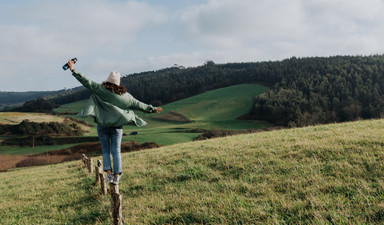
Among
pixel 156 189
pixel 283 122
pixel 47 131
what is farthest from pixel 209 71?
pixel 156 189

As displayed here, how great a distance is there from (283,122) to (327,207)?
7944 cm

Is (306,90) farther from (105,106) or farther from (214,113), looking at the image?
(105,106)

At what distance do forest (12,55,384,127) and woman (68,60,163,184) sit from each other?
66797 mm

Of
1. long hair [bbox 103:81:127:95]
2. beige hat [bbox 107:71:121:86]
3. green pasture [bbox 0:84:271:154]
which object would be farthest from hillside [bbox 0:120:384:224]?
green pasture [bbox 0:84:271:154]

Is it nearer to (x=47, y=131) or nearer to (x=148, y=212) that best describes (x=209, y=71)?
(x=47, y=131)

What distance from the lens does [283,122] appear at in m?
79.0

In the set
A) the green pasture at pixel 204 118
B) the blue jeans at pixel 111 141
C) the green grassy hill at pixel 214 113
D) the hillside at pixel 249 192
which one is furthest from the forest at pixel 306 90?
the blue jeans at pixel 111 141

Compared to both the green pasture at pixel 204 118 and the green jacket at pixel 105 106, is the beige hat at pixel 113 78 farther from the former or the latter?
the green pasture at pixel 204 118

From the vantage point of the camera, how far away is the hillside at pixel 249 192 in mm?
4776

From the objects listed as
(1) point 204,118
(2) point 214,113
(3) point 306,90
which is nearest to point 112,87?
(1) point 204,118

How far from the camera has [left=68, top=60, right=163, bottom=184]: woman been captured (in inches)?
260

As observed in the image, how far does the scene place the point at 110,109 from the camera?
6.70 m

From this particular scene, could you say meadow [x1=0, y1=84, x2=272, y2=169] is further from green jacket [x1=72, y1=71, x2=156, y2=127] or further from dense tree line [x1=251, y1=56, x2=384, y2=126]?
green jacket [x1=72, y1=71, x2=156, y2=127]

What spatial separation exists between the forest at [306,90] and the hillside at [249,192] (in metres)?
63.2
